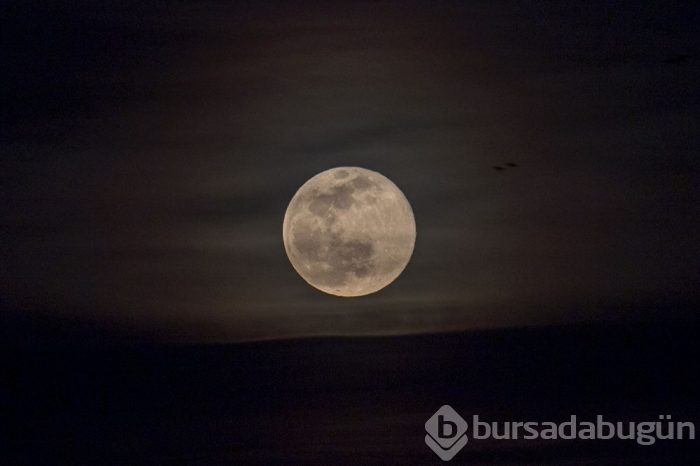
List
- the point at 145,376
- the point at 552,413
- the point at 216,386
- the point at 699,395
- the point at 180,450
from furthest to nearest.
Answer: the point at 145,376 < the point at 216,386 < the point at 699,395 < the point at 552,413 < the point at 180,450

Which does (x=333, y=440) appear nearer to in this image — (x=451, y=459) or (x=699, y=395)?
(x=451, y=459)

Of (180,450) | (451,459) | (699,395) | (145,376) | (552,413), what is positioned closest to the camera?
(451,459)

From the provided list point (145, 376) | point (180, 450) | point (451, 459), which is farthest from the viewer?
point (145, 376)

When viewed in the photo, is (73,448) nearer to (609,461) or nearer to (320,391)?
(320,391)

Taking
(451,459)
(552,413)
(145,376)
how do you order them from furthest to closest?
(145,376)
(552,413)
(451,459)

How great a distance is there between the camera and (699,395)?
25609 mm

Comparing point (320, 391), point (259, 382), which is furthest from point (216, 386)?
point (320, 391)

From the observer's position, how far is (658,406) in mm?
23984

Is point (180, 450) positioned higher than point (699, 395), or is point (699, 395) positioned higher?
point (699, 395)

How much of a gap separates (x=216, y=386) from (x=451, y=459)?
39.4ft

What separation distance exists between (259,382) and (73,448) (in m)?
9.14

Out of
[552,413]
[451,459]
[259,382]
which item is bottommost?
[451,459]

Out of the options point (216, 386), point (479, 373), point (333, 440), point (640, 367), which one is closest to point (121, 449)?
point (333, 440)

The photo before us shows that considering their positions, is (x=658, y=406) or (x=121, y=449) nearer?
(x=121, y=449)
